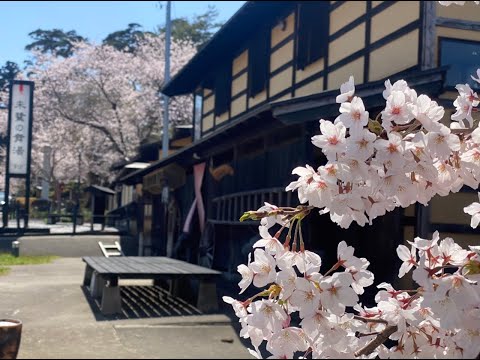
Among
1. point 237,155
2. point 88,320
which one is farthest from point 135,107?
point 88,320

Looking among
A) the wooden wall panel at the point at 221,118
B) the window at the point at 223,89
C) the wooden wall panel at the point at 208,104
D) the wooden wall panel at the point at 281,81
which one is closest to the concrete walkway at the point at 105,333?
the wooden wall panel at the point at 281,81

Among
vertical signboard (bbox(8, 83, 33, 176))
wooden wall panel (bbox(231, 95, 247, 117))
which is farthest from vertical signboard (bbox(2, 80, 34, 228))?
wooden wall panel (bbox(231, 95, 247, 117))

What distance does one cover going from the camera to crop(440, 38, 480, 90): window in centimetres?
578

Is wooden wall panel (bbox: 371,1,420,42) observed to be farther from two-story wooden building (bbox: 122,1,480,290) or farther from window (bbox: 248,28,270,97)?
window (bbox: 248,28,270,97)

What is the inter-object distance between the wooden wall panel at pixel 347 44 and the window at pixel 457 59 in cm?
135

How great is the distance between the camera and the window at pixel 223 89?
13430mm

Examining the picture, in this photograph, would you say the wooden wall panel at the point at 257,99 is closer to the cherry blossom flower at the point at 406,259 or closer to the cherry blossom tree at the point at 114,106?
the cherry blossom flower at the point at 406,259

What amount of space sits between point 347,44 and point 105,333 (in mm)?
4673

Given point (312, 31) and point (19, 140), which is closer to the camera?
point (19, 140)

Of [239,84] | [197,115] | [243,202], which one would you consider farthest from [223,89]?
[243,202]

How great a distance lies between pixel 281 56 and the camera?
1048 cm

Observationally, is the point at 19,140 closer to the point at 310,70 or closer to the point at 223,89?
the point at 310,70

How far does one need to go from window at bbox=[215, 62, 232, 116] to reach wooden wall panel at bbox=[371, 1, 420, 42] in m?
5.98

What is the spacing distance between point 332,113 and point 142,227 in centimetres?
1523
